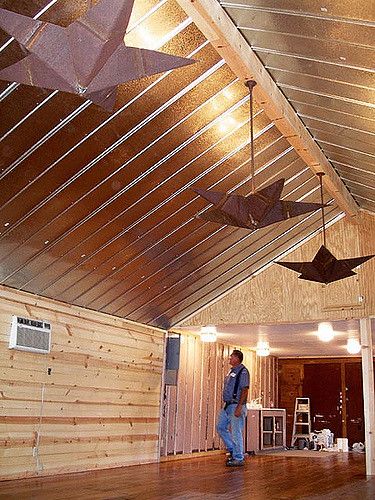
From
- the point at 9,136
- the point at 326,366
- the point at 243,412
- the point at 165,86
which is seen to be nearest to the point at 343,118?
the point at 165,86

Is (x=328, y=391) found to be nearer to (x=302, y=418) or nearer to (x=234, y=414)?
(x=302, y=418)

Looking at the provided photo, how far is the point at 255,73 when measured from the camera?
460 cm

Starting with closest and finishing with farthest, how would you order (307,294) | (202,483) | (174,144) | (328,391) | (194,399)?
(174,144)
(202,483)
(307,294)
(194,399)
(328,391)

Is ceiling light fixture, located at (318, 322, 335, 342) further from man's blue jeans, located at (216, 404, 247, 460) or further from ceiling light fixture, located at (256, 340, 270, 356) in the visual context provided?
man's blue jeans, located at (216, 404, 247, 460)

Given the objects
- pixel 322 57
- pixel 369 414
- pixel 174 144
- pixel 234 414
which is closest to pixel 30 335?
pixel 174 144

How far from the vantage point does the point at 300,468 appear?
8102 mm

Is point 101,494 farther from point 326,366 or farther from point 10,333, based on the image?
point 326,366

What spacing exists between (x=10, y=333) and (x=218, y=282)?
3.51m

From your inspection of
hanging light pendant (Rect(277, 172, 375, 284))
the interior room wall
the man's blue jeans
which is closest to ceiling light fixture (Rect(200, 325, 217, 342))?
the man's blue jeans

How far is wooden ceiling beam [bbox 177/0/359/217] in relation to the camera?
3916 mm

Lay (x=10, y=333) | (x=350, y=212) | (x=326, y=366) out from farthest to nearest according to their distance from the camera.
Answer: (x=326, y=366)
(x=350, y=212)
(x=10, y=333)

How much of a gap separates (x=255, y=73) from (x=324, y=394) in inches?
422

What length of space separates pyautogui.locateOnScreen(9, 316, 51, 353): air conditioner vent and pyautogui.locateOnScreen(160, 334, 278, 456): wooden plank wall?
3321 millimetres

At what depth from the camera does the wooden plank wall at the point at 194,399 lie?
9.41m
